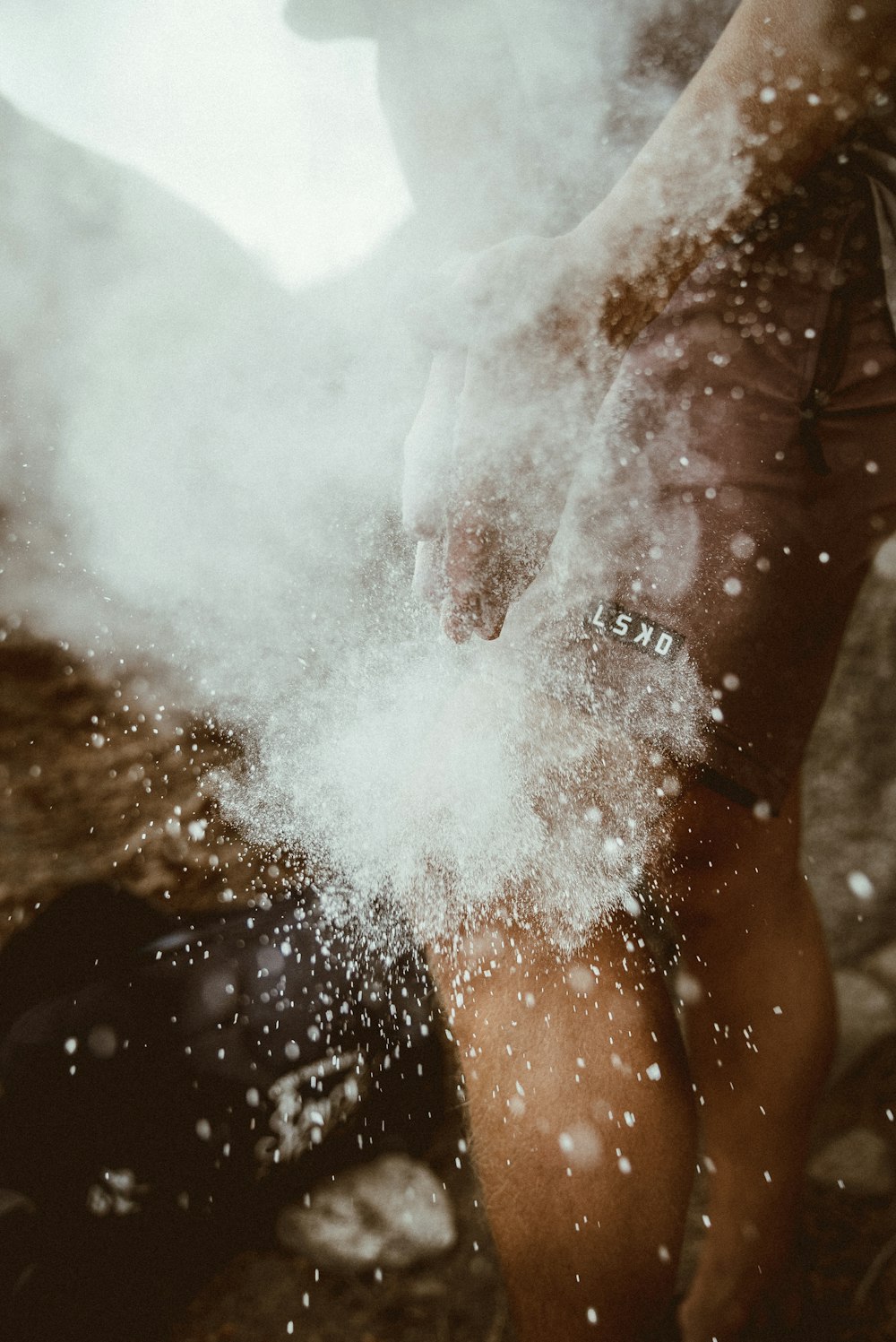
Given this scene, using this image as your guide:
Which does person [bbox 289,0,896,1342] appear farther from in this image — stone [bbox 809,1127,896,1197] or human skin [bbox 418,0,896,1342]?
stone [bbox 809,1127,896,1197]

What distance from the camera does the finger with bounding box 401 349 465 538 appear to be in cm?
62

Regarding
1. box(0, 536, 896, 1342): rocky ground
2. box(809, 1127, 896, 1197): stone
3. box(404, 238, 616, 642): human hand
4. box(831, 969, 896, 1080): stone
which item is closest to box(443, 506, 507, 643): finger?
box(404, 238, 616, 642): human hand

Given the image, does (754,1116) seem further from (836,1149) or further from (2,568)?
(2,568)

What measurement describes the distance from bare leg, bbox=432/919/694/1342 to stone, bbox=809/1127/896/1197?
0.73 meters

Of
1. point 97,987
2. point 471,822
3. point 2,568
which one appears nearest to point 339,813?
point 471,822

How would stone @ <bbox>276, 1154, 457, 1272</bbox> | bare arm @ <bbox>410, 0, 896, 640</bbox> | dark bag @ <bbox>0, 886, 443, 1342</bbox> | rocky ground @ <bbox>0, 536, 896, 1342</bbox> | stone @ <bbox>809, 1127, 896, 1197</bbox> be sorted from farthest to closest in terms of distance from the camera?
1. stone @ <bbox>809, 1127, 896, 1197</bbox>
2. stone @ <bbox>276, 1154, 457, 1272</bbox>
3. rocky ground @ <bbox>0, 536, 896, 1342</bbox>
4. dark bag @ <bbox>0, 886, 443, 1342</bbox>
5. bare arm @ <bbox>410, 0, 896, 640</bbox>

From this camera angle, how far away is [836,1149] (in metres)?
1.30

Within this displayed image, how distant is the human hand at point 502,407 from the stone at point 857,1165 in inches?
60.5

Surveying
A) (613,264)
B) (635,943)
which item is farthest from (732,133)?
(635,943)

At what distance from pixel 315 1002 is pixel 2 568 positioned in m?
0.91

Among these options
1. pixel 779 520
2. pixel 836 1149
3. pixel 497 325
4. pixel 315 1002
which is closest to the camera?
pixel 497 325

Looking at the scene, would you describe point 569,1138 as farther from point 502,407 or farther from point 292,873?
point 502,407

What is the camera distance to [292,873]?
115 centimetres

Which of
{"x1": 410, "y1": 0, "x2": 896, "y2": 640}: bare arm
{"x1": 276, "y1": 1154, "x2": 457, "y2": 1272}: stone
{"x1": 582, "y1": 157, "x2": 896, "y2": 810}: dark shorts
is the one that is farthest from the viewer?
{"x1": 276, "y1": 1154, "x2": 457, "y2": 1272}: stone
